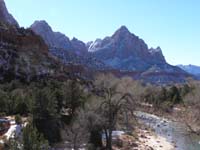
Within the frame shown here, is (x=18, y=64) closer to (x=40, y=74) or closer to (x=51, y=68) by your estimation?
(x=40, y=74)

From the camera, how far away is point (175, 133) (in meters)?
70.3

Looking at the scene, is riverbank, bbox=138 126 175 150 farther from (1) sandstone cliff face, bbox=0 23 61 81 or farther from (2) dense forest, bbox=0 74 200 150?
(1) sandstone cliff face, bbox=0 23 61 81

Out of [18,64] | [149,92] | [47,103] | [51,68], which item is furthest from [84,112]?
[149,92]

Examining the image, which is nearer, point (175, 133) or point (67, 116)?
point (67, 116)

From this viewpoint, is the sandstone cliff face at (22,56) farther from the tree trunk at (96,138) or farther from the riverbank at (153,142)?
the tree trunk at (96,138)

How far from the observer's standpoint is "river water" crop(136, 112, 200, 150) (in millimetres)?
57859

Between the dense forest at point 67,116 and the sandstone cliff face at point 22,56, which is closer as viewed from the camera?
the dense forest at point 67,116

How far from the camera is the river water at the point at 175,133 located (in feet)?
190

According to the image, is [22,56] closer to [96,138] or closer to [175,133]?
[175,133]

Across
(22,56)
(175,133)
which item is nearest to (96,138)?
(175,133)

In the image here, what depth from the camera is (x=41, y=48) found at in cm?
11644

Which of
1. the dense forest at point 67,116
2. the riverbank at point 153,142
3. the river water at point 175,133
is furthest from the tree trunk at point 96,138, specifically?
the river water at point 175,133

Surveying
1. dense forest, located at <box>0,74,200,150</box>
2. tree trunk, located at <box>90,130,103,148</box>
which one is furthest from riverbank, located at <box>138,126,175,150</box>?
tree trunk, located at <box>90,130,103,148</box>

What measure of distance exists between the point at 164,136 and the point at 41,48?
59.3 meters
